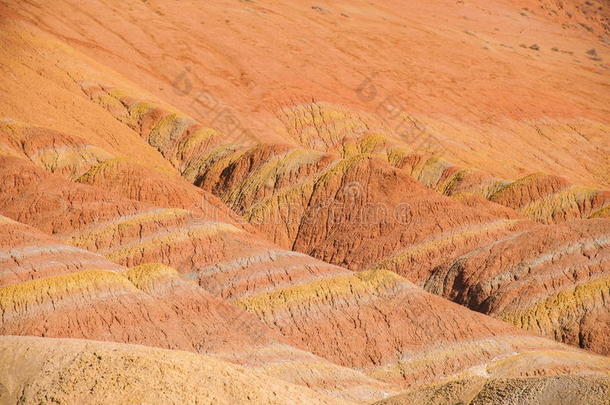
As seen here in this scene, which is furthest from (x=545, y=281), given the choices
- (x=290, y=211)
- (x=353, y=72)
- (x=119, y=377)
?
(x=353, y=72)

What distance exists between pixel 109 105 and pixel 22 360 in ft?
183

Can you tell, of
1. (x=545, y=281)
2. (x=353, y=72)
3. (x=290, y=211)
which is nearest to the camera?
(x=545, y=281)

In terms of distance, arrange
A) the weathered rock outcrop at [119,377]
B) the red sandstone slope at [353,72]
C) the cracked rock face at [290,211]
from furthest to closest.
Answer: the red sandstone slope at [353,72] → the cracked rock face at [290,211] → the weathered rock outcrop at [119,377]

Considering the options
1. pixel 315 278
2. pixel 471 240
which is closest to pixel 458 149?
pixel 471 240

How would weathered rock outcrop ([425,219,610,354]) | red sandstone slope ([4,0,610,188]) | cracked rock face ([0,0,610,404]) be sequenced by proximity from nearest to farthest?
cracked rock face ([0,0,610,404]) → weathered rock outcrop ([425,219,610,354]) → red sandstone slope ([4,0,610,188])

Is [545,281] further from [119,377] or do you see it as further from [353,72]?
[353,72]

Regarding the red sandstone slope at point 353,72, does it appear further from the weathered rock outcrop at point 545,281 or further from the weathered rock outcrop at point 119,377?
the weathered rock outcrop at point 119,377

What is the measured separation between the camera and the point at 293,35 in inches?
3976

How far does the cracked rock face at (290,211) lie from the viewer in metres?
35.1

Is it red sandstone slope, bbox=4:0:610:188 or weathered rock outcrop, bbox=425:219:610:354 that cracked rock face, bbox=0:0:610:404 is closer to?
weathered rock outcrop, bbox=425:219:610:354

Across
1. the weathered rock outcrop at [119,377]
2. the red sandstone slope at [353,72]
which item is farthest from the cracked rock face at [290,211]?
the red sandstone slope at [353,72]

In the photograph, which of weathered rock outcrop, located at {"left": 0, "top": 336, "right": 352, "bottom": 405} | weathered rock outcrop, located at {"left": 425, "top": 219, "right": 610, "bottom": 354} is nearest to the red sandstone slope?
weathered rock outcrop, located at {"left": 425, "top": 219, "right": 610, "bottom": 354}

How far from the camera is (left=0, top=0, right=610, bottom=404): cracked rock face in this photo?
35.1 m

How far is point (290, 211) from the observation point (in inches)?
2425
